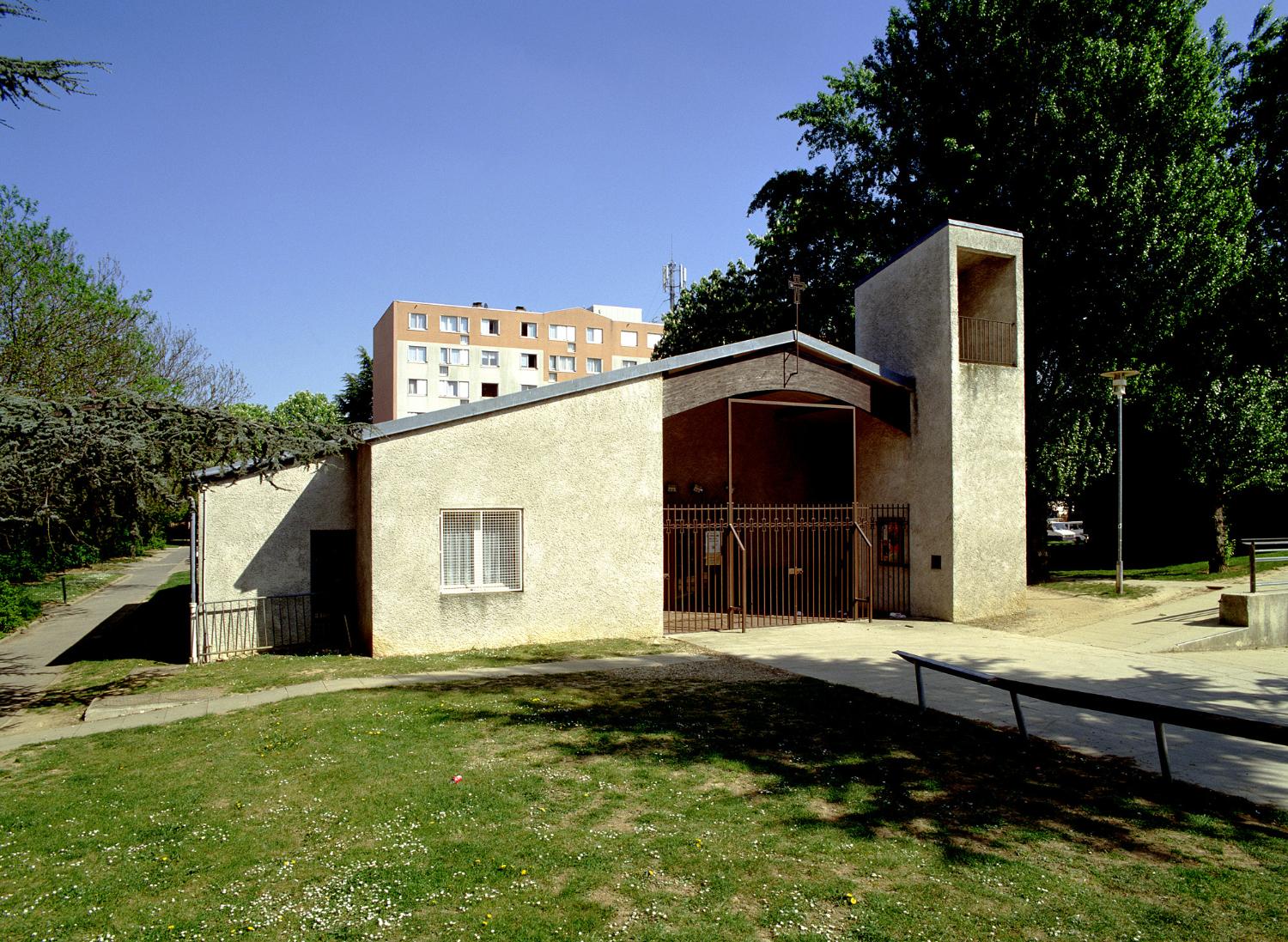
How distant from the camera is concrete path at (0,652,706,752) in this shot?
8.55m

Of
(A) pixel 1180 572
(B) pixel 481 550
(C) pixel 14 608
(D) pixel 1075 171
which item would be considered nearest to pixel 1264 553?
(A) pixel 1180 572

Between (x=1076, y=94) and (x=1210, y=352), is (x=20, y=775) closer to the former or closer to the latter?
(x=1076, y=94)

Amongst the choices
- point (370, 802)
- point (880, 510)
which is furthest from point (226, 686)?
point (880, 510)

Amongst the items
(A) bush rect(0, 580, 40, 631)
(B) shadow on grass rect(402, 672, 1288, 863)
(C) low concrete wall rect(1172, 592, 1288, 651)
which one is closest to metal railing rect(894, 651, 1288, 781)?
(B) shadow on grass rect(402, 672, 1288, 863)

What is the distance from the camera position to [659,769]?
664 cm

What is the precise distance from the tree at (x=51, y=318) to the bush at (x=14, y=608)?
4.77 m

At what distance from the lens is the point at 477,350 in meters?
65.4

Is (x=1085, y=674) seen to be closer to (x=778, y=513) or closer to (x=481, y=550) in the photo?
(x=481, y=550)

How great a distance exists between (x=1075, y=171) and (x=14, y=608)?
27.1m

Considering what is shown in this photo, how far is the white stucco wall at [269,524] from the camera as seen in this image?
12742 millimetres

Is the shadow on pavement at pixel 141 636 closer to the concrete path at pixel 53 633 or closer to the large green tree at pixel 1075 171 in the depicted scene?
the concrete path at pixel 53 633

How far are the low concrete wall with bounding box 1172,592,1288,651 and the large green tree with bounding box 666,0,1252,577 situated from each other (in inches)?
281

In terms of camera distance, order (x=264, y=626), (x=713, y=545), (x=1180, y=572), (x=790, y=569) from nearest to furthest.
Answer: (x=264, y=626) → (x=790, y=569) → (x=713, y=545) → (x=1180, y=572)

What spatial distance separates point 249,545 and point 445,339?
53226 millimetres
